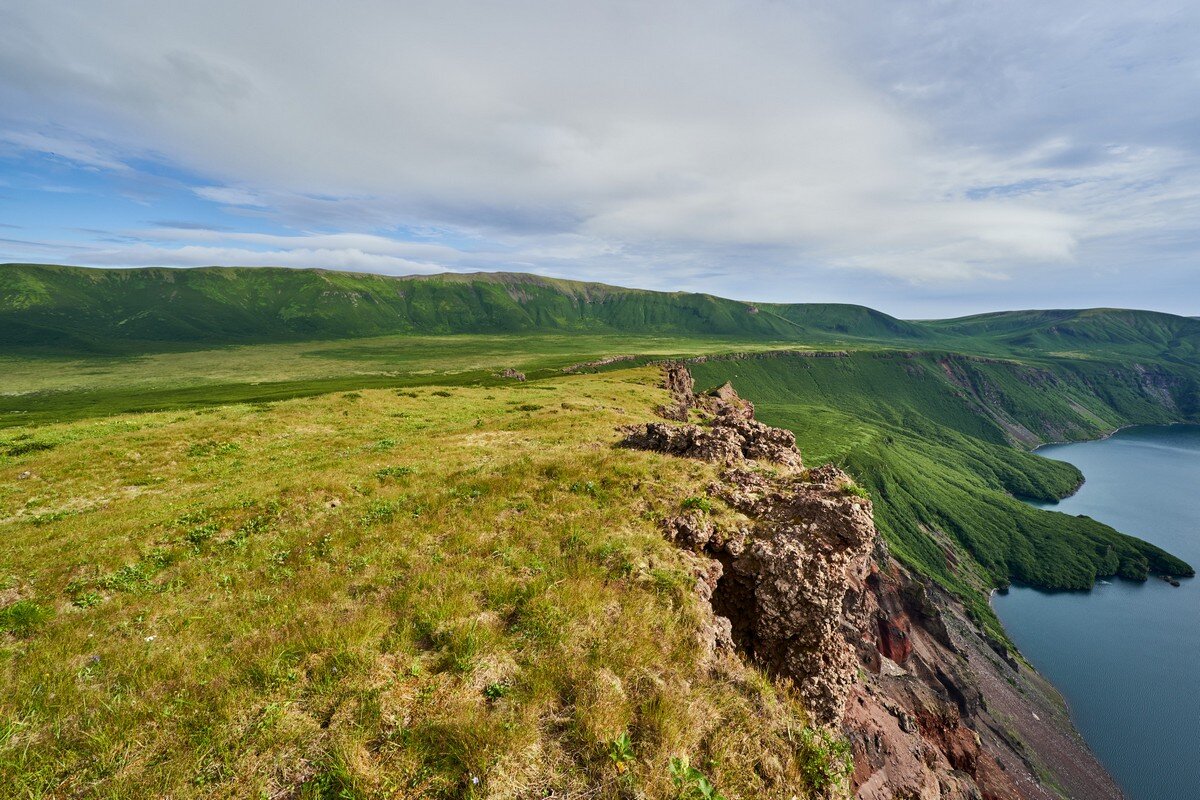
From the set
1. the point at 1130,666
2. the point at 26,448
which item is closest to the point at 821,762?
the point at 26,448

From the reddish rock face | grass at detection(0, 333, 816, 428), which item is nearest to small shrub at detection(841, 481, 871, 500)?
the reddish rock face

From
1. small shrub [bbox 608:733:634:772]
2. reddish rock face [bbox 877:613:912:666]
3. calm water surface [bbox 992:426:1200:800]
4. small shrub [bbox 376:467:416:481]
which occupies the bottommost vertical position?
calm water surface [bbox 992:426:1200:800]

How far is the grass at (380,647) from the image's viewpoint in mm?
6836

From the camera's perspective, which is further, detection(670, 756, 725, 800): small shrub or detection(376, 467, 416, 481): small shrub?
detection(376, 467, 416, 481): small shrub

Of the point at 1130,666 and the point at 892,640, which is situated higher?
the point at 892,640

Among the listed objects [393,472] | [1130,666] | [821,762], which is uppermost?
[821,762]

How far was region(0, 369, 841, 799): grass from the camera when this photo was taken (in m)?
6.84

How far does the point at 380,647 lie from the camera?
9.38m

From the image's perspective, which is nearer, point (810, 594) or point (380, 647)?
point (380, 647)

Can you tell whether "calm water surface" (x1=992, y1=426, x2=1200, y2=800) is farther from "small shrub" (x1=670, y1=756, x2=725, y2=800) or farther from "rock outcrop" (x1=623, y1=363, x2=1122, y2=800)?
"small shrub" (x1=670, y1=756, x2=725, y2=800)

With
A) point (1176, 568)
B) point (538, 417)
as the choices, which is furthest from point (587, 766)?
point (1176, 568)

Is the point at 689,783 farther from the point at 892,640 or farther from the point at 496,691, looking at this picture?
the point at 892,640

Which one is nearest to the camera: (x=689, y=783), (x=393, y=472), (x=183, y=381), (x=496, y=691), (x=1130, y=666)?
(x=689, y=783)

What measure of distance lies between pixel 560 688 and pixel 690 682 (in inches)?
117
